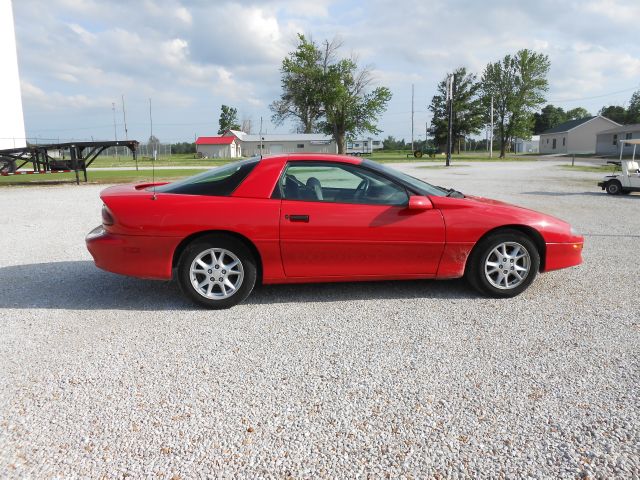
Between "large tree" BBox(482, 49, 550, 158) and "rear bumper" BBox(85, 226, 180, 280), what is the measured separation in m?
67.1

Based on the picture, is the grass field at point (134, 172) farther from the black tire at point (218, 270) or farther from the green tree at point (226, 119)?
the green tree at point (226, 119)

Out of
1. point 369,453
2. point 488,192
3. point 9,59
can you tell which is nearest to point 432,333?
point 369,453

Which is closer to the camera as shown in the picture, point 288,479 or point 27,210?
point 288,479

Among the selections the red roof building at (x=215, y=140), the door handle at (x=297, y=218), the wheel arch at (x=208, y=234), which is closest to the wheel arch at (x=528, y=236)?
the door handle at (x=297, y=218)

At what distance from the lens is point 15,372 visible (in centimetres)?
319

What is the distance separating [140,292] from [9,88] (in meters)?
47.3

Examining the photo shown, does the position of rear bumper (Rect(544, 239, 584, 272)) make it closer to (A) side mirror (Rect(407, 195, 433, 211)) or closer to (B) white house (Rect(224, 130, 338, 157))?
(A) side mirror (Rect(407, 195, 433, 211))

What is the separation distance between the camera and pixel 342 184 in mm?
4734

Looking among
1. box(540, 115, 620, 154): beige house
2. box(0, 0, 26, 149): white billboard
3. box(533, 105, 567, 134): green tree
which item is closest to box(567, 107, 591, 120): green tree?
box(533, 105, 567, 134): green tree

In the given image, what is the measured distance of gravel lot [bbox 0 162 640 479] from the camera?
2312 mm

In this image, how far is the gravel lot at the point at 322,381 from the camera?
231cm

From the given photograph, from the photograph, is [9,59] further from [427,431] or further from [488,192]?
[427,431]

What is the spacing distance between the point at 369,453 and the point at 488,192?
14.5 meters

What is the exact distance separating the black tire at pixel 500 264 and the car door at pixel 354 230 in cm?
40
